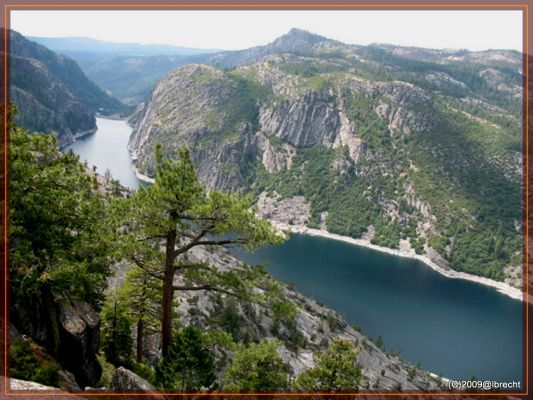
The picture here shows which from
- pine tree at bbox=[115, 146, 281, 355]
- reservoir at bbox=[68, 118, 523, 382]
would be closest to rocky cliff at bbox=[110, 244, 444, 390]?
reservoir at bbox=[68, 118, 523, 382]

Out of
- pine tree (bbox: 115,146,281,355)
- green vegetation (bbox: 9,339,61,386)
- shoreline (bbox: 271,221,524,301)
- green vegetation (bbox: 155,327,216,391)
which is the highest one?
pine tree (bbox: 115,146,281,355)

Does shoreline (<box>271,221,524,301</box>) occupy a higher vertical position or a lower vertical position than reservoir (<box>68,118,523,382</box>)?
lower

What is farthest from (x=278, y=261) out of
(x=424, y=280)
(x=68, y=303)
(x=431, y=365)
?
(x=68, y=303)

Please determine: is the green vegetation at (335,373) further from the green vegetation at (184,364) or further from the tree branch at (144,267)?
the tree branch at (144,267)

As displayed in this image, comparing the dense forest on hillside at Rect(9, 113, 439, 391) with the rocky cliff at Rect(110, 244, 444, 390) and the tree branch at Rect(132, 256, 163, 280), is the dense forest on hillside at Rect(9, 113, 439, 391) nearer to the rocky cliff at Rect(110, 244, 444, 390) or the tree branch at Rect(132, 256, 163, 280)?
the tree branch at Rect(132, 256, 163, 280)

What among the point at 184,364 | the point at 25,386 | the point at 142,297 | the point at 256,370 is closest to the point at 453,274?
the point at 256,370

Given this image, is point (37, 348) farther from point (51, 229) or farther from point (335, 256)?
point (335, 256)

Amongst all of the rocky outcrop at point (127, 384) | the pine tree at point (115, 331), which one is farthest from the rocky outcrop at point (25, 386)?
the pine tree at point (115, 331)

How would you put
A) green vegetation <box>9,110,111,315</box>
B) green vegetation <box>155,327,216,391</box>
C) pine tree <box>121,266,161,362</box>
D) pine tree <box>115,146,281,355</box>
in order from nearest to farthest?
pine tree <box>115,146,281,355</box>, green vegetation <box>9,110,111,315</box>, green vegetation <box>155,327,216,391</box>, pine tree <box>121,266,161,362</box>

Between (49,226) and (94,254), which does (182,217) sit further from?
(49,226)
